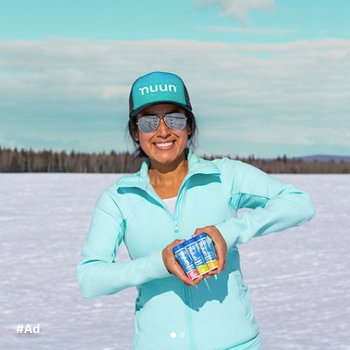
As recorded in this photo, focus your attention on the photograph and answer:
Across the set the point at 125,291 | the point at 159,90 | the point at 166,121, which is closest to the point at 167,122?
the point at 166,121

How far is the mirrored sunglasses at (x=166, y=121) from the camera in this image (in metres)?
2.43

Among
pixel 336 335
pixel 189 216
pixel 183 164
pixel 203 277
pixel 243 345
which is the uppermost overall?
pixel 183 164

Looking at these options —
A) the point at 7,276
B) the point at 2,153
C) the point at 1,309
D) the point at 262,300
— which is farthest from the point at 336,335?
the point at 2,153

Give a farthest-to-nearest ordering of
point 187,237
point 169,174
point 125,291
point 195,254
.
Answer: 1. point 125,291
2. point 169,174
3. point 187,237
4. point 195,254

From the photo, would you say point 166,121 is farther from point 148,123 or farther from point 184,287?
point 184,287

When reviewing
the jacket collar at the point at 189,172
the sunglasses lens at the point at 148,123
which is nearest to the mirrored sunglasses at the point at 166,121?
the sunglasses lens at the point at 148,123

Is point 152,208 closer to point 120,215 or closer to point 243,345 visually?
point 120,215

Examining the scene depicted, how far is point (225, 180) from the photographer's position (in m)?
2.43

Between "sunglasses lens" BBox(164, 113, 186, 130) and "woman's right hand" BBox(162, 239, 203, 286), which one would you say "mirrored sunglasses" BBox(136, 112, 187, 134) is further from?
"woman's right hand" BBox(162, 239, 203, 286)

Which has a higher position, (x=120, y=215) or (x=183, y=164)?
(x=183, y=164)

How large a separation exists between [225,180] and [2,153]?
5470 cm

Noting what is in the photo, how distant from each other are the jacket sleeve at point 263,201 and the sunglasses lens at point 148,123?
26 centimetres

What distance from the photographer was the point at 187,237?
237 centimetres

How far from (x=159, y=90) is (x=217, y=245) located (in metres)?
0.53
